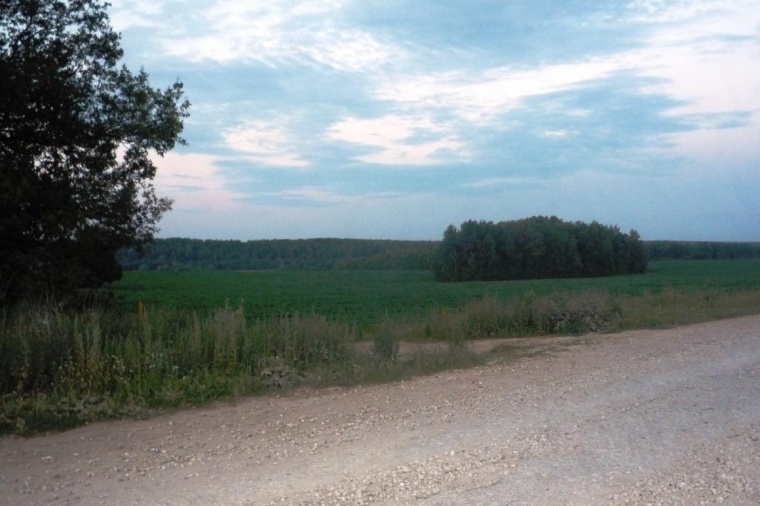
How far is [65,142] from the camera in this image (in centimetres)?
1919

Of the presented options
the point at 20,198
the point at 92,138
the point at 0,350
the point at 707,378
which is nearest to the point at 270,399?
the point at 0,350

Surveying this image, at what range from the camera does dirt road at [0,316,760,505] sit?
6.24 metres

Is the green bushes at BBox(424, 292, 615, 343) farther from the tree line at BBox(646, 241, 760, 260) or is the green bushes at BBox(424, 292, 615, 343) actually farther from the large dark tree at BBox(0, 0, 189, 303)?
the tree line at BBox(646, 241, 760, 260)

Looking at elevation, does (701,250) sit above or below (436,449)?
above

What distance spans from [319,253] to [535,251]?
26307 mm

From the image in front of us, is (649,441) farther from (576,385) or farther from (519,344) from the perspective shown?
(519,344)

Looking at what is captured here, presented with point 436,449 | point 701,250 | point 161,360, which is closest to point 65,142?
point 161,360

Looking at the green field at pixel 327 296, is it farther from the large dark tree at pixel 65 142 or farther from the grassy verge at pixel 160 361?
the grassy verge at pixel 160 361

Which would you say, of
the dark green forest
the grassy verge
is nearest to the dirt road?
the grassy verge

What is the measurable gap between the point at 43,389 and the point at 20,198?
8044 mm

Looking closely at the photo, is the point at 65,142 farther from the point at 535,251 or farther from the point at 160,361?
the point at 535,251

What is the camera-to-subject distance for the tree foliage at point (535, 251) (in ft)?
237

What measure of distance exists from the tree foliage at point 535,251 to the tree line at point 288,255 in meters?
3.70

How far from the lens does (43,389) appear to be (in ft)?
33.9
